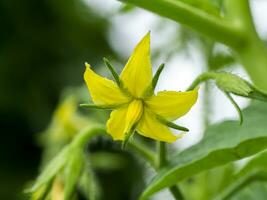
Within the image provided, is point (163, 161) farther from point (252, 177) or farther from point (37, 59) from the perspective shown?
point (37, 59)

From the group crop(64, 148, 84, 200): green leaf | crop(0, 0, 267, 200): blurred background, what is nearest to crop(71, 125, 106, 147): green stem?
crop(64, 148, 84, 200): green leaf

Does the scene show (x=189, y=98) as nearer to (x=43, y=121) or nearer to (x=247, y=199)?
(x=247, y=199)

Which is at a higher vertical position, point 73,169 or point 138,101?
point 138,101

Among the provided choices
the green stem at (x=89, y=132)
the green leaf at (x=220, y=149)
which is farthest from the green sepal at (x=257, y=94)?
the green stem at (x=89, y=132)

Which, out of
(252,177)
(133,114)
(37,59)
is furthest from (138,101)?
(37,59)

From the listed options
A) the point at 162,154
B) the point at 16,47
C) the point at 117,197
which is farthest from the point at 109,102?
the point at 16,47

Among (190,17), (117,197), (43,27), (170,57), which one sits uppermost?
(190,17)
